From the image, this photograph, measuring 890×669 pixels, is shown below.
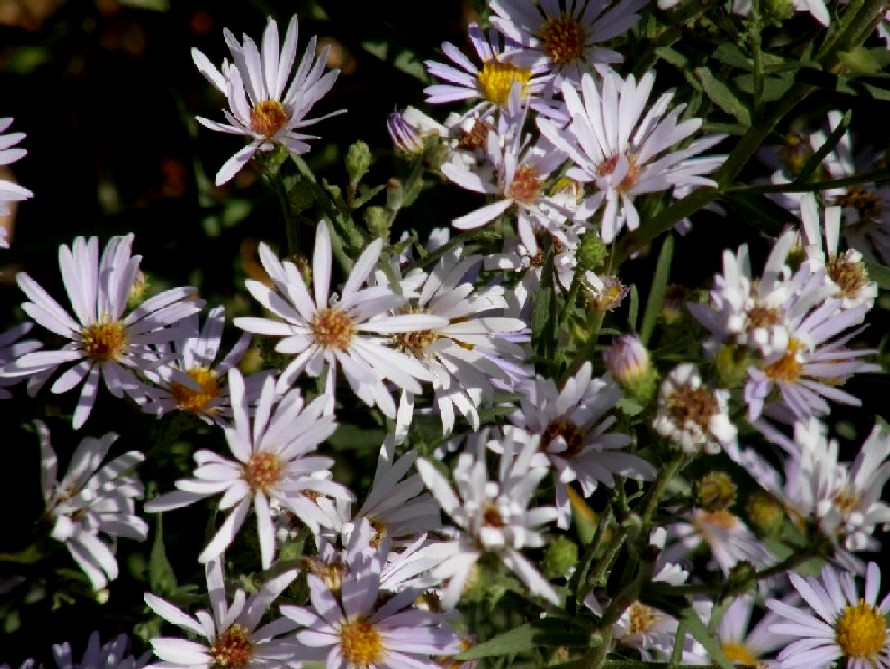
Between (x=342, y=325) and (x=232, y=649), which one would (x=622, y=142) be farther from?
(x=232, y=649)

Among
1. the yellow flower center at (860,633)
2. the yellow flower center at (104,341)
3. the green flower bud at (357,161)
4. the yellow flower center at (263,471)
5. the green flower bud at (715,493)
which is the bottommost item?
the yellow flower center at (860,633)

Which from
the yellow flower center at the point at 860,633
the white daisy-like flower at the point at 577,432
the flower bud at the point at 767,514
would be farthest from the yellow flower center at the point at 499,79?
the yellow flower center at the point at 860,633

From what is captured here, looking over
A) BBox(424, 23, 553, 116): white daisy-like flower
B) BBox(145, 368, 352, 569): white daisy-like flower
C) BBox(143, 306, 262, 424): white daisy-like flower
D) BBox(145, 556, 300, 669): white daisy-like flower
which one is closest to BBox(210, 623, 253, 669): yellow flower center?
BBox(145, 556, 300, 669): white daisy-like flower

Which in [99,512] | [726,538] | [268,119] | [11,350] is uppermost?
[268,119]

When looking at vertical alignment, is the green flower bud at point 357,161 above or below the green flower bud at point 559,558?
above

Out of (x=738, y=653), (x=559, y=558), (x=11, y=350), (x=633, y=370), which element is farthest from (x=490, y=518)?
(x=738, y=653)

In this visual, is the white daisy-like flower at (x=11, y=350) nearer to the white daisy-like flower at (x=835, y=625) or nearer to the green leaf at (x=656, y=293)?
the green leaf at (x=656, y=293)

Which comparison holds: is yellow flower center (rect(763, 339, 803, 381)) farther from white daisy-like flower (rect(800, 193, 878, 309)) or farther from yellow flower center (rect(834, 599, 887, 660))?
yellow flower center (rect(834, 599, 887, 660))

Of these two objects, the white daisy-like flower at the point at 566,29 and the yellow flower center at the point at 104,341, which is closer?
the yellow flower center at the point at 104,341
